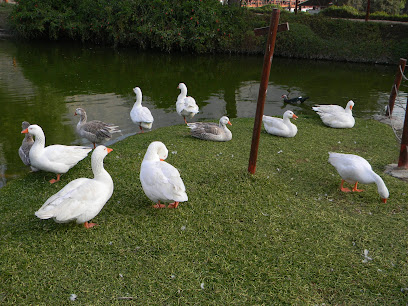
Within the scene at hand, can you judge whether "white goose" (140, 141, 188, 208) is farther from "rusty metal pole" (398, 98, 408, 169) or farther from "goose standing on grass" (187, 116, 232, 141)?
"rusty metal pole" (398, 98, 408, 169)

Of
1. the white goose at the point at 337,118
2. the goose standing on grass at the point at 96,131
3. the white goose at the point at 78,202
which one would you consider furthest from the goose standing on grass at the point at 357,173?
the goose standing on grass at the point at 96,131

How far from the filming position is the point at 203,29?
22781 mm

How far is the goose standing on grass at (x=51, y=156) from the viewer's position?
224 inches

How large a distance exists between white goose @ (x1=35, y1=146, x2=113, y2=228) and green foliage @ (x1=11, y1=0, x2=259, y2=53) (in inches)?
789

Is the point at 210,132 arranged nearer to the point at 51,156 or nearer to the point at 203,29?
the point at 51,156

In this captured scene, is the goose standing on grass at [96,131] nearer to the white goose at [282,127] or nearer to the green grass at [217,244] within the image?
the green grass at [217,244]

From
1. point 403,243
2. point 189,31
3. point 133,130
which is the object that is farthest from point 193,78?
point 403,243

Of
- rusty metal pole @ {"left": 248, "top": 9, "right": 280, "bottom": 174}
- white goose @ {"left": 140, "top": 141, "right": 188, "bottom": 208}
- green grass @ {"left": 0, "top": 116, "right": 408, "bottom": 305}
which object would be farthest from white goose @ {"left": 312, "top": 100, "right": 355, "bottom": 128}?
white goose @ {"left": 140, "top": 141, "right": 188, "bottom": 208}

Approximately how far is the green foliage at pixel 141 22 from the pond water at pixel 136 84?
116cm

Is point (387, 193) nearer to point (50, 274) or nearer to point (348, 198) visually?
point (348, 198)

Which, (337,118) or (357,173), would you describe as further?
(337,118)

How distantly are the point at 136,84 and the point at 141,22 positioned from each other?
10409 mm

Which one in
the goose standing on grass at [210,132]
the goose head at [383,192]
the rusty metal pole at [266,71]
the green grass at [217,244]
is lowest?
the green grass at [217,244]

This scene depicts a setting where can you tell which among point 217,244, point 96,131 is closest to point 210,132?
point 96,131
